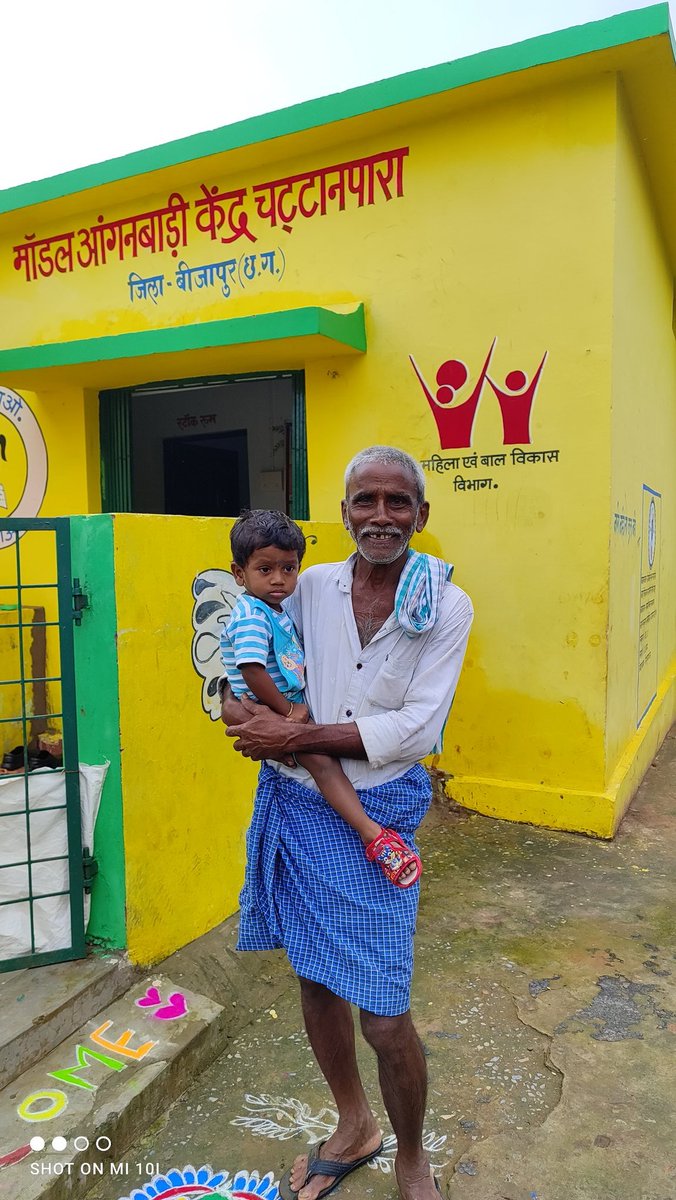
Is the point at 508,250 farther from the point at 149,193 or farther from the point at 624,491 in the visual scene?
the point at 149,193

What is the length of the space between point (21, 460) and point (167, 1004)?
486cm

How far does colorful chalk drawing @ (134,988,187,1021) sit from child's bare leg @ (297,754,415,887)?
4.10 ft

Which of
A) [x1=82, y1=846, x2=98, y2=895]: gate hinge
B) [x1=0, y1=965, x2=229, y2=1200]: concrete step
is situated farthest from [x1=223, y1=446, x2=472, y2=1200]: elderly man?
[x1=82, y1=846, x2=98, y2=895]: gate hinge

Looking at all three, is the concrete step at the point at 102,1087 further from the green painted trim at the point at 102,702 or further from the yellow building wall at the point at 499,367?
the yellow building wall at the point at 499,367

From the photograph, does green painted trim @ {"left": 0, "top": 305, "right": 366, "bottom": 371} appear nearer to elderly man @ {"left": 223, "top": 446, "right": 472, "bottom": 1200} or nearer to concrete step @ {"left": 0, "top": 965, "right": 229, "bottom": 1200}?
elderly man @ {"left": 223, "top": 446, "right": 472, "bottom": 1200}

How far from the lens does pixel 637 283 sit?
505cm

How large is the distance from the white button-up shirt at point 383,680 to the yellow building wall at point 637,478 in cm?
285

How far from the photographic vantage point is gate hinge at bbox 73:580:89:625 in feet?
8.82

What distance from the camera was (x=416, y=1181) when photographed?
6.43 feet

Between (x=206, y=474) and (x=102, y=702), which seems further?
(x=206, y=474)

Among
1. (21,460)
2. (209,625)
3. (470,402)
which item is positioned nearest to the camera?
(209,625)

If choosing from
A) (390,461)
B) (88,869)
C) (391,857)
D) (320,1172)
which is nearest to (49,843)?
(88,869)

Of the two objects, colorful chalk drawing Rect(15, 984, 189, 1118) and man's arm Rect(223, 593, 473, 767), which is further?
colorful chalk drawing Rect(15, 984, 189, 1118)

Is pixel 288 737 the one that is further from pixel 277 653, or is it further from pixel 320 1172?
pixel 320 1172
